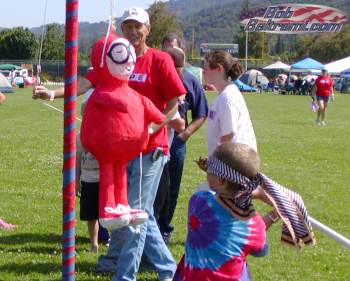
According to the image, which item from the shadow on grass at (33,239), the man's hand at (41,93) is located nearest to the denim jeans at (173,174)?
the shadow on grass at (33,239)

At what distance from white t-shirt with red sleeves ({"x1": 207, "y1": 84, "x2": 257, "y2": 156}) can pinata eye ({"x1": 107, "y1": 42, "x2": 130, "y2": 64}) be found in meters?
1.47

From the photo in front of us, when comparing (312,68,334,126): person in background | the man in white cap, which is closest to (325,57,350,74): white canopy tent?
(312,68,334,126): person in background

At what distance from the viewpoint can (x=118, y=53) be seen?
13.4ft

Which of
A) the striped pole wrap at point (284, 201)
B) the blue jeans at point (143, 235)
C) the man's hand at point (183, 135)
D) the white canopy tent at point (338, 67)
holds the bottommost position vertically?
the white canopy tent at point (338, 67)

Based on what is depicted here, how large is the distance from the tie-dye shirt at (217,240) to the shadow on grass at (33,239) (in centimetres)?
360

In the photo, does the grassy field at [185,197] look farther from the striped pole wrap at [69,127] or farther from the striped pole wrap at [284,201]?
the striped pole wrap at [284,201]

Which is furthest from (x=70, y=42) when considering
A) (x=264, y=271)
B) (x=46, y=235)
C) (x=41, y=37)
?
(x=46, y=235)

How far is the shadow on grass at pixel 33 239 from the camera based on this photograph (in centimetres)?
712

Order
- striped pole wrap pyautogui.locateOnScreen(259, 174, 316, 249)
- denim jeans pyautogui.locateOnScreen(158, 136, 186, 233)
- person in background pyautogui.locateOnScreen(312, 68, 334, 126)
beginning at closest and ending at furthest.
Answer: striped pole wrap pyautogui.locateOnScreen(259, 174, 316, 249) → denim jeans pyautogui.locateOnScreen(158, 136, 186, 233) → person in background pyautogui.locateOnScreen(312, 68, 334, 126)

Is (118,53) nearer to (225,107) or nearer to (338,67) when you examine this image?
(225,107)

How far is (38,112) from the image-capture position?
2747 centimetres

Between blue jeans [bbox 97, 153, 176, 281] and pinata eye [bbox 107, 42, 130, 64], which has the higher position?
pinata eye [bbox 107, 42, 130, 64]

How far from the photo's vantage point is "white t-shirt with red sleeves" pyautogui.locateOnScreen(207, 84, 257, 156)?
17.6 feet

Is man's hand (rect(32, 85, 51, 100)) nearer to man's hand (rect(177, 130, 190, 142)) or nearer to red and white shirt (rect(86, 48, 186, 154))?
red and white shirt (rect(86, 48, 186, 154))
